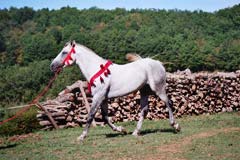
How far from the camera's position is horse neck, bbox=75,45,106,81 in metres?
8.70

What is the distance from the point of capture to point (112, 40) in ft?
177

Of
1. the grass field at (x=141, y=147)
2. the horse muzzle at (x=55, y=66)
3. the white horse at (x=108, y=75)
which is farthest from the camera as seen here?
the horse muzzle at (x=55, y=66)

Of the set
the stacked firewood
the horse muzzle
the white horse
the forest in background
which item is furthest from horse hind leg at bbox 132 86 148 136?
the forest in background

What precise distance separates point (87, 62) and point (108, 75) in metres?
0.61

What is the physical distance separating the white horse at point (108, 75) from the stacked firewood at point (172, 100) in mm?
3903

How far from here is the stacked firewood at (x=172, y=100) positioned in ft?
41.2

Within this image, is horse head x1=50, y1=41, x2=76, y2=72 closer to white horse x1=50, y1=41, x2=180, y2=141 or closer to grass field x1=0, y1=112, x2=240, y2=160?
white horse x1=50, y1=41, x2=180, y2=141

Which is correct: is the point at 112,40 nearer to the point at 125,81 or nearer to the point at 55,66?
the point at 55,66

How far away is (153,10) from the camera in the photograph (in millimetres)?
77625

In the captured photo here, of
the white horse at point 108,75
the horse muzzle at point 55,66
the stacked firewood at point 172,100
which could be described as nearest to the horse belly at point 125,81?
the white horse at point 108,75

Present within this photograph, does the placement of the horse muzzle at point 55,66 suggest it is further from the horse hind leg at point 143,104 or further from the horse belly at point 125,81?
the horse hind leg at point 143,104

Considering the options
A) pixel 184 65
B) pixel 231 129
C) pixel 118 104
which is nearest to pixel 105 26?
pixel 184 65

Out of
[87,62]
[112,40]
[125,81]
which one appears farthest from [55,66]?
[112,40]

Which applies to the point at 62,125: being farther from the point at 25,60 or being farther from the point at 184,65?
the point at 25,60
